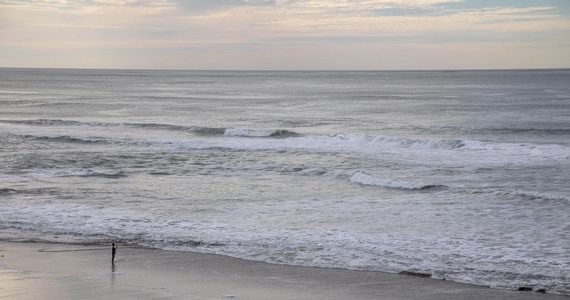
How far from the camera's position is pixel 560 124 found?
44.5 metres

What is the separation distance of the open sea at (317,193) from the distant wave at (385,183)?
0.23 feet

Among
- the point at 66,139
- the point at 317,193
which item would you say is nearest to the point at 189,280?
the point at 317,193

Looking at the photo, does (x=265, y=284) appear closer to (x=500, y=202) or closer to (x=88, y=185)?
(x=500, y=202)

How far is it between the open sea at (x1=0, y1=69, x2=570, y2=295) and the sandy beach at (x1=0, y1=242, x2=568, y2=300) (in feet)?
2.20

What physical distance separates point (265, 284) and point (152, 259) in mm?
3161

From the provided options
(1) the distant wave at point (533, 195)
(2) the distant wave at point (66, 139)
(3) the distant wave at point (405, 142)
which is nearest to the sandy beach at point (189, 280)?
(1) the distant wave at point (533, 195)

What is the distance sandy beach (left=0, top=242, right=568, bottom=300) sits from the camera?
42.3 feet

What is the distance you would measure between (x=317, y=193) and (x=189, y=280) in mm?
9949

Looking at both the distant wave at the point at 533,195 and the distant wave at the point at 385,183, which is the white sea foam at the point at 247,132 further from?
the distant wave at the point at 533,195

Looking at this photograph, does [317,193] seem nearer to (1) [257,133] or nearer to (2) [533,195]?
(2) [533,195]

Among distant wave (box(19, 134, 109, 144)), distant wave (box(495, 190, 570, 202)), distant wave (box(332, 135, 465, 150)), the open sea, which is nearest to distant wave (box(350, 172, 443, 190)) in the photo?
the open sea

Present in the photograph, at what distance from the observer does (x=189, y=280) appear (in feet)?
45.7

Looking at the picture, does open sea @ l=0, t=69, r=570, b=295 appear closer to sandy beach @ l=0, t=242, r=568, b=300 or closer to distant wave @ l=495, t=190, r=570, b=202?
distant wave @ l=495, t=190, r=570, b=202

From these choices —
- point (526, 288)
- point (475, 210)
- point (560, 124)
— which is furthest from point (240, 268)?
point (560, 124)
